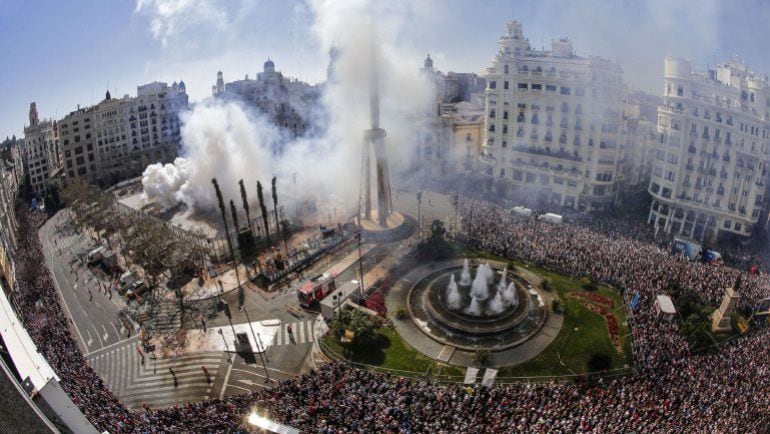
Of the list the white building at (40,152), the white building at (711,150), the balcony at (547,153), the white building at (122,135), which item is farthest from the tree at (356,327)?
the white building at (40,152)

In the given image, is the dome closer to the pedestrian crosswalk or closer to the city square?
the city square

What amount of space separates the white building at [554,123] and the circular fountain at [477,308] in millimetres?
24078

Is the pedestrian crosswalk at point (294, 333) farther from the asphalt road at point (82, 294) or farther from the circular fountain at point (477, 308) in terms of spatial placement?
the asphalt road at point (82, 294)

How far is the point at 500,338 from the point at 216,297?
27.0 metres

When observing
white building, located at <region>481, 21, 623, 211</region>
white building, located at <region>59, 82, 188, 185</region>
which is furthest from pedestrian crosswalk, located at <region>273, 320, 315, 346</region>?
white building, located at <region>59, 82, 188, 185</region>

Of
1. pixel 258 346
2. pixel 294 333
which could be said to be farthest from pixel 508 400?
pixel 258 346

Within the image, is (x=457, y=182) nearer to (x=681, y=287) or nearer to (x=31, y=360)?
(x=681, y=287)

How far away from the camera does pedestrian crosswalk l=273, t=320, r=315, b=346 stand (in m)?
40.0

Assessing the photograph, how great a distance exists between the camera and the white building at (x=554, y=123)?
203 feet

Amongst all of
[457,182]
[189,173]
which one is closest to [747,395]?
[457,182]

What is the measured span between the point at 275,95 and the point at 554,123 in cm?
7970

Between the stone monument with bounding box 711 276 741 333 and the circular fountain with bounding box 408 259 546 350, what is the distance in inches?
512

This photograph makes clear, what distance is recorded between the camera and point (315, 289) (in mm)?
44625

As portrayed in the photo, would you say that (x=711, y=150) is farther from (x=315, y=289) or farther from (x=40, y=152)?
(x=40, y=152)
